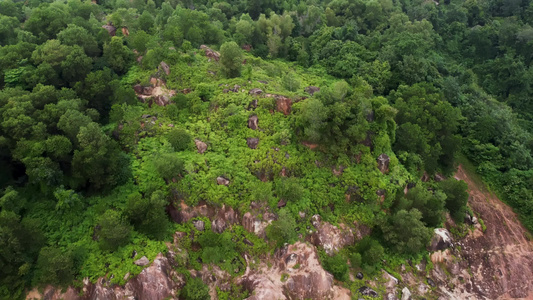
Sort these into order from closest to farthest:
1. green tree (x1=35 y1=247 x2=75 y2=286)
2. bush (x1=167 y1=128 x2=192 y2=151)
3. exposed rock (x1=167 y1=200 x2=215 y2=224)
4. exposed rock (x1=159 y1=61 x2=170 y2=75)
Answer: green tree (x1=35 y1=247 x2=75 y2=286)
exposed rock (x1=167 y1=200 x2=215 y2=224)
bush (x1=167 y1=128 x2=192 y2=151)
exposed rock (x1=159 y1=61 x2=170 y2=75)

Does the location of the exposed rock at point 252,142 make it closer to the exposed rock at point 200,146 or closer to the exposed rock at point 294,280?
the exposed rock at point 200,146

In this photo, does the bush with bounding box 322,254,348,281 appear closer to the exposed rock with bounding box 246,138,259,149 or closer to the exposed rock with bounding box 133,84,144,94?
the exposed rock with bounding box 246,138,259,149

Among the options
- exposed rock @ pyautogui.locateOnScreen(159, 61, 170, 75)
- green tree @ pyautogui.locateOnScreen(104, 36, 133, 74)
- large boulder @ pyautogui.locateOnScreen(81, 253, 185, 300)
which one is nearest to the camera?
large boulder @ pyautogui.locateOnScreen(81, 253, 185, 300)

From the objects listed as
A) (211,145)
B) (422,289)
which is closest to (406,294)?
(422,289)

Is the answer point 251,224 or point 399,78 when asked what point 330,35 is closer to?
point 399,78

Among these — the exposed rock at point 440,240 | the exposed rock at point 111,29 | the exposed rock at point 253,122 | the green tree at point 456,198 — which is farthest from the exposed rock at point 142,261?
the exposed rock at point 111,29

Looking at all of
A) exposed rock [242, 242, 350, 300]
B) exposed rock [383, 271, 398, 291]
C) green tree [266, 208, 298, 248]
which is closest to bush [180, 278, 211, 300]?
exposed rock [242, 242, 350, 300]

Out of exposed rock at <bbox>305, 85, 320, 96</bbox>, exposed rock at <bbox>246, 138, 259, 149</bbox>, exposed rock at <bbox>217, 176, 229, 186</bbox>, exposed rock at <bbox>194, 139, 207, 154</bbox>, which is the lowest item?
exposed rock at <bbox>217, 176, 229, 186</bbox>
